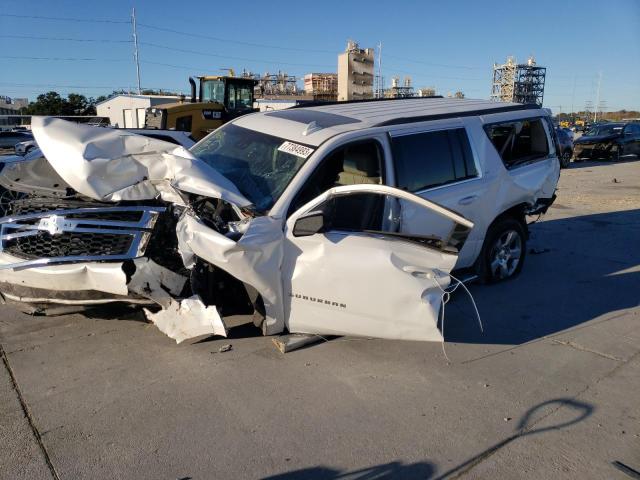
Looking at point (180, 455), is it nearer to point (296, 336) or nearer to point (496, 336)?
point (296, 336)

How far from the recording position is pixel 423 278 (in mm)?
3615

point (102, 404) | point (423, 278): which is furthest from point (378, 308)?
point (102, 404)

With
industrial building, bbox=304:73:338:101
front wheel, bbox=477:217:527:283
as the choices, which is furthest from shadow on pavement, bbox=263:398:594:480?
industrial building, bbox=304:73:338:101

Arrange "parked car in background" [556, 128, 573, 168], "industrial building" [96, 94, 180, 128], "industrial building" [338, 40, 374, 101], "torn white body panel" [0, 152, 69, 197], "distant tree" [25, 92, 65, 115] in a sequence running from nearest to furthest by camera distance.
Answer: "torn white body panel" [0, 152, 69, 197] < "parked car in background" [556, 128, 573, 168] < "industrial building" [338, 40, 374, 101] < "industrial building" [96, 94, 180, 128] < "distant tree" [25, 92, 65, 115]

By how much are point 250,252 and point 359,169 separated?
1535 millimetres

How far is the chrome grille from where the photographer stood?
3.72 m

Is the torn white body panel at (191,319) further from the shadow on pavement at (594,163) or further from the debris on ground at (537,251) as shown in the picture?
the shadow on pavement at (594,163)

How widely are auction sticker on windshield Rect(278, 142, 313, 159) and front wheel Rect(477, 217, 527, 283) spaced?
251 centimetres

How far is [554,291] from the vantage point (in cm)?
570

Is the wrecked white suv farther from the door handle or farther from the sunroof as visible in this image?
the door handle

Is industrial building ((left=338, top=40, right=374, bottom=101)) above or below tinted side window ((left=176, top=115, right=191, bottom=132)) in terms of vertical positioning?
above

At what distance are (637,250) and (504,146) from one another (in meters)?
3.40

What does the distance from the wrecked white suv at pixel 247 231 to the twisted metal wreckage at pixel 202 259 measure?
1cm

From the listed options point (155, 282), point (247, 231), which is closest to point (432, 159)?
point (247, 231)
